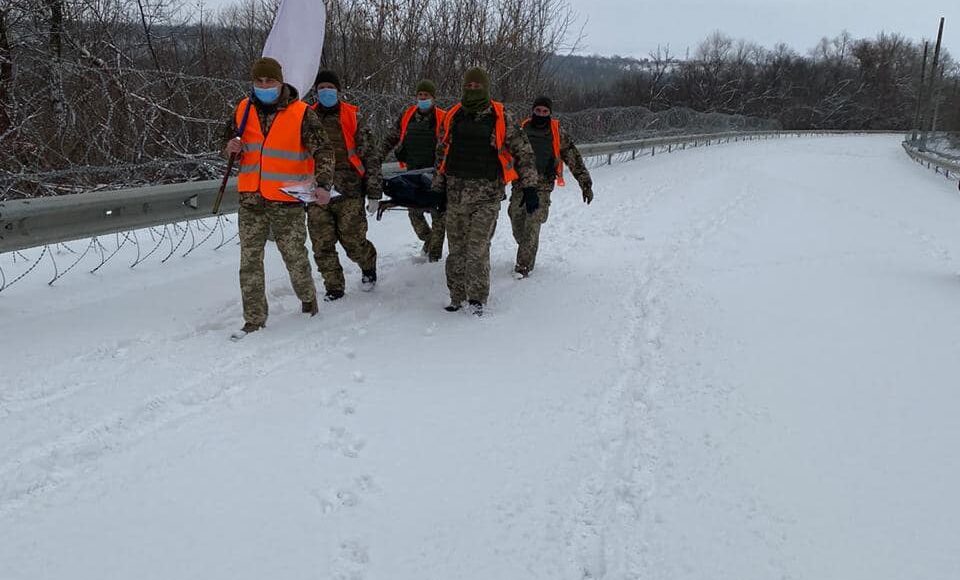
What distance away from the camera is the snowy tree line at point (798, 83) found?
61906mm

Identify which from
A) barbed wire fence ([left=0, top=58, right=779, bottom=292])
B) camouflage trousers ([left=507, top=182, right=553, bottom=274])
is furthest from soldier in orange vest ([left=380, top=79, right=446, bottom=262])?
barbed wire fence ([left=0, top=58, right=779, bottom=292])

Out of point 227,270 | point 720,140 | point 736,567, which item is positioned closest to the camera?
point 736,567

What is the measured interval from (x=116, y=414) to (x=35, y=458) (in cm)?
47

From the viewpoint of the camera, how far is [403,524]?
8.93 ft

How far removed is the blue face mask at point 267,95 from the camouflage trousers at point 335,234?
109 centimetres

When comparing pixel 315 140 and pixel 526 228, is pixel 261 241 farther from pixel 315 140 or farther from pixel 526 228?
pixel 526 228

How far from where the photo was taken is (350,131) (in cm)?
555

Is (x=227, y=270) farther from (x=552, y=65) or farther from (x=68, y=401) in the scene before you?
(x=552, y=65)

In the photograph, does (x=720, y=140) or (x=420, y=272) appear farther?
(x=720, y=140)

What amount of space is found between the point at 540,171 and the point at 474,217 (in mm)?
1619

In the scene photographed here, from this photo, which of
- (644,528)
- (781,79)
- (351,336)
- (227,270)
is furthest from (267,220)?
(781,79)

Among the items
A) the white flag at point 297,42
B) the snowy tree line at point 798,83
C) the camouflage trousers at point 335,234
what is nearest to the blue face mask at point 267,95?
the white flag at point 297,42

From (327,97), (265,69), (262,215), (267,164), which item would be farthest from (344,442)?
(327,97)

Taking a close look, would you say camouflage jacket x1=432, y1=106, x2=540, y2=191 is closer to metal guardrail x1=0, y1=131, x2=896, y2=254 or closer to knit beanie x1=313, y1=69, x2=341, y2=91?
knit beanie x1=313, y1=69, x2=341, y2=91
